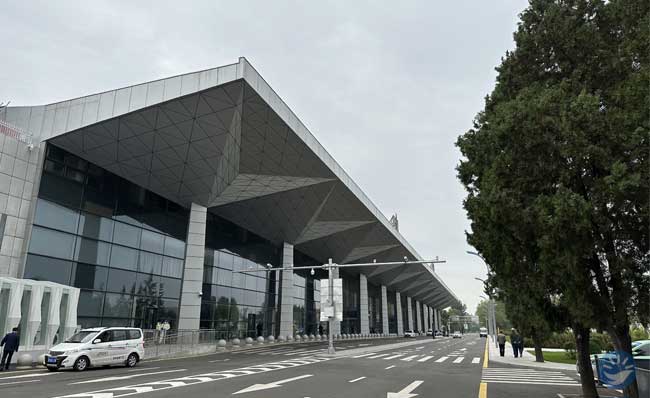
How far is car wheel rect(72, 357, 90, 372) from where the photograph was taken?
682 inches

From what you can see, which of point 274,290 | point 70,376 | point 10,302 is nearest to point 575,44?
point 70,376

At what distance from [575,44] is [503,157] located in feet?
9.44

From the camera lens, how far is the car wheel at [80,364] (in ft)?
56.8

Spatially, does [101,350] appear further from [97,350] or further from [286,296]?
[286,296]

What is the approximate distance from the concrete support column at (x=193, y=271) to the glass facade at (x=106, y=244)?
24.0 inches

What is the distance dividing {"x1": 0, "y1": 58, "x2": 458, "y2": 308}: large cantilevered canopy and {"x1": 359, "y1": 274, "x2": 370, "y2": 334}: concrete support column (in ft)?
99.0

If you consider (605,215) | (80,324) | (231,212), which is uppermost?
(231,212)

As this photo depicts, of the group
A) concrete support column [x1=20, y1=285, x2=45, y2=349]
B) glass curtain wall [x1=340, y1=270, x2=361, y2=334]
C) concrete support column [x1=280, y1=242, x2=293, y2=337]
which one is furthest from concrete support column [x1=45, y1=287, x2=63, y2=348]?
glass curtain wall [x1=340, y1=270, x2=361, y2=334]

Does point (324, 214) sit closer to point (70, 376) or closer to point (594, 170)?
point (70, 376)

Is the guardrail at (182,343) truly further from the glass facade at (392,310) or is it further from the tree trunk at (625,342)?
the glass facade at (392,310)

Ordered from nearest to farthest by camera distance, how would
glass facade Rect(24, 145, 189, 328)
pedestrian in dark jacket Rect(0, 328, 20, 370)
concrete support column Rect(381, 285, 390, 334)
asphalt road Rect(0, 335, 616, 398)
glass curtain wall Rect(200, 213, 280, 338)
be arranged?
asphalt road Rect(0, 335, 616, 398) < pedestrian in dark jacket Rect(0, 328, 20, 370) < glass facade Rect(24, 145, 189, 328) < glass curtain wall Rect(200, 213, 280, 338) < concrete support column Rect(381, 285, 390, 334)

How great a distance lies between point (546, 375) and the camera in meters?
19.6

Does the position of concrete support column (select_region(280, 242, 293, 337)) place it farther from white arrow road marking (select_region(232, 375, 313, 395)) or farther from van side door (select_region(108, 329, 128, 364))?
white arrow road marking (select_region(232, 375, 313, 395))

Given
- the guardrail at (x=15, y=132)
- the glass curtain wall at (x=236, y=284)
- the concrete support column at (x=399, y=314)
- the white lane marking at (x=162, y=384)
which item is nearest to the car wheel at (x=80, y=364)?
the white lane marking at (x=162, y=384)
